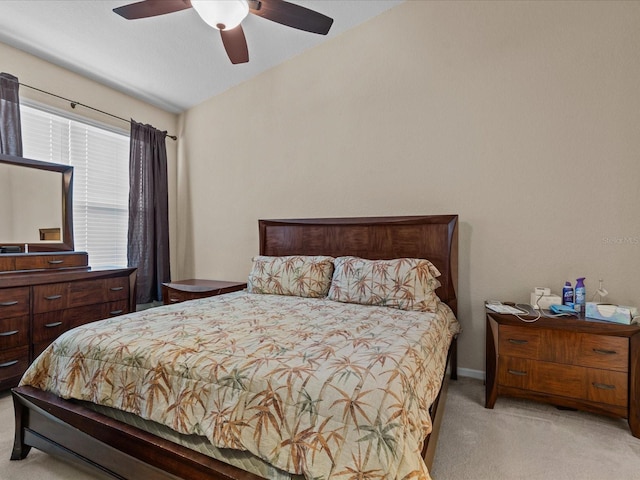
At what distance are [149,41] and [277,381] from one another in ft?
10.2

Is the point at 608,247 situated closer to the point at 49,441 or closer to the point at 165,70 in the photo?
the point at 49,441

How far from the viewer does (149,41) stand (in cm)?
293

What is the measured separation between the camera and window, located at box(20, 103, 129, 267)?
299cm

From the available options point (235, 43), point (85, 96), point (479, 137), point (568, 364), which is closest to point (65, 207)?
point (85, 96)

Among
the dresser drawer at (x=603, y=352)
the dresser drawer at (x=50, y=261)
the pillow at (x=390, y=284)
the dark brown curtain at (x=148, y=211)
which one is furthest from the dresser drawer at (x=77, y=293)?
the dresser drawer at (x=603, y=352)

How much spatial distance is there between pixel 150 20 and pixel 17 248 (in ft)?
6.88

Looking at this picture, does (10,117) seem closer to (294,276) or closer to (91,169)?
(91,169)

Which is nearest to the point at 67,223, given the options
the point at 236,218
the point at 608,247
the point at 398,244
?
the point at 236,218

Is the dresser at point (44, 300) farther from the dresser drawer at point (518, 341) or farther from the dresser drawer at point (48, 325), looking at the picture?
the dresser drawer at point (518, 341)

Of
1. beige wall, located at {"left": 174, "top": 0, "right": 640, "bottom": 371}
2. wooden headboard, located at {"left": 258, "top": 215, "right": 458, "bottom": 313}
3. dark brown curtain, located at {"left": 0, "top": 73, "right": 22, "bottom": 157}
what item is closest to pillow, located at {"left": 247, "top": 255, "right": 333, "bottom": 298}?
wooden headboard, located at {"left": 258, "top": 215, "right": 458, "bottom": 313}

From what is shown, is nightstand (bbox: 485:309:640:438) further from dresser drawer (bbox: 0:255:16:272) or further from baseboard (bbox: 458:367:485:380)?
dresser drawer (bbox: 0:255:16:272)

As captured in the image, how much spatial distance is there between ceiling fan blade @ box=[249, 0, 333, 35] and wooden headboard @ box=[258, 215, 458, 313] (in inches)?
60.5

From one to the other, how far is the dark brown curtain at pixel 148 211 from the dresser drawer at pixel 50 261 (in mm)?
717

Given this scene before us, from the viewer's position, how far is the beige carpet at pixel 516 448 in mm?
1615
